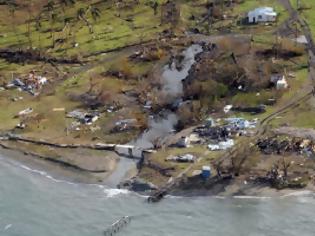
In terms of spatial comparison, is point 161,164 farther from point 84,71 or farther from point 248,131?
point 84,71

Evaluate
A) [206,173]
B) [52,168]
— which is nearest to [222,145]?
[206,173]

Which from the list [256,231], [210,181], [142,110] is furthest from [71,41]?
[256,231]

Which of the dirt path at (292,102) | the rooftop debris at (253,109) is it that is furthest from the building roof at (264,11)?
the rooftop debris at (253,109)

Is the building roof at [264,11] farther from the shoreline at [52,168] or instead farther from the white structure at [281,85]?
the shoreline at [52,168]

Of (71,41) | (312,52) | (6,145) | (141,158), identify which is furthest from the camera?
(71,41)

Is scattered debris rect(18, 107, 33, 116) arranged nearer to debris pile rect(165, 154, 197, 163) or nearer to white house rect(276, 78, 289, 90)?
debris pile rect(165, 154, 197, 163)

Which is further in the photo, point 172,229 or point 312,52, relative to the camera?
point 312,52
